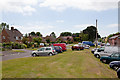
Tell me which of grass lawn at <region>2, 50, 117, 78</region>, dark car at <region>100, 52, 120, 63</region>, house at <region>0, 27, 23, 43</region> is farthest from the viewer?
house at <region>0, 27, 23, 43</region>

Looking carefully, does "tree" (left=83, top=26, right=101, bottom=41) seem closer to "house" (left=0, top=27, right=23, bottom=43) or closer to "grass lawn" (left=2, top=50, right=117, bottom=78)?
"house" (left=0, top=27, right=23, bottom=43)

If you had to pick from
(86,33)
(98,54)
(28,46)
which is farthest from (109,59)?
(86,33)

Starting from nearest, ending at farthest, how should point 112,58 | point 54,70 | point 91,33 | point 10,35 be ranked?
point 54,70, point 112,58, point 10,35, point 91,33

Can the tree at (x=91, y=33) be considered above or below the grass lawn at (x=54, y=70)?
above

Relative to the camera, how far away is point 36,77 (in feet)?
28.7

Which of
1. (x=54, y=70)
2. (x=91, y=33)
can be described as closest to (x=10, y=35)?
(x=91, y=33)

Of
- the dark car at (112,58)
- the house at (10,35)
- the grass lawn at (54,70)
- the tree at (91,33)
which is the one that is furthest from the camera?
the tree at (91,33)

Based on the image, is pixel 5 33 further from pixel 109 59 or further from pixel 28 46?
pixel 109 59

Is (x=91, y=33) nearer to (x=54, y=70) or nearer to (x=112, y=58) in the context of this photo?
(x=112, y=58)

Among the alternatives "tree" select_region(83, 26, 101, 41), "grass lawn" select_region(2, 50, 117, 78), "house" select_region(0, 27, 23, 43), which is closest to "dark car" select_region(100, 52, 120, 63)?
"grass lawn" select_region(2, 50, 117, 78)

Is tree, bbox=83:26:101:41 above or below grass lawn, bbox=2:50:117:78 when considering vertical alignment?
above

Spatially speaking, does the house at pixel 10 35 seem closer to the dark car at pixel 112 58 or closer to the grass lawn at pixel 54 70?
the grass lawn at pixel 54 70

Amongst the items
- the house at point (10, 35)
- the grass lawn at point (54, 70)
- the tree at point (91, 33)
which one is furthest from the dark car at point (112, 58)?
the tree at point (91, 33)

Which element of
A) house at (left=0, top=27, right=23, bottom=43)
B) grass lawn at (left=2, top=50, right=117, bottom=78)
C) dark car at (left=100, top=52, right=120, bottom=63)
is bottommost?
grass lawn at (left=2, top=50, right=117, bottom=78)
